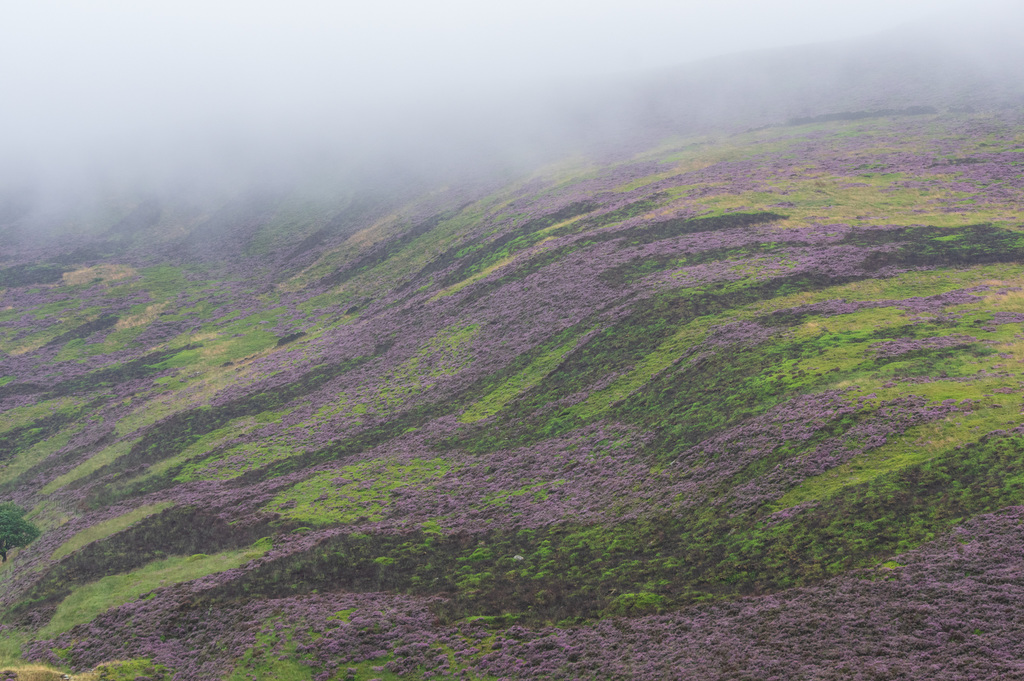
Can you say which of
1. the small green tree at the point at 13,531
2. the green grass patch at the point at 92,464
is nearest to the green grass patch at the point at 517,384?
the small green tree at the point at 13,531

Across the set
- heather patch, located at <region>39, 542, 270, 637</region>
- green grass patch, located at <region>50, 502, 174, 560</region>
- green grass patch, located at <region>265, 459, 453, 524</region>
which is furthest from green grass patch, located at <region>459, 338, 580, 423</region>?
green grass patch, located at <region>50, 502, 174, 560</region>

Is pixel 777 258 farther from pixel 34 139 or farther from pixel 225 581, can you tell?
pixel 34 139

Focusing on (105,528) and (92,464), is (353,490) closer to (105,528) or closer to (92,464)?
(105,528)

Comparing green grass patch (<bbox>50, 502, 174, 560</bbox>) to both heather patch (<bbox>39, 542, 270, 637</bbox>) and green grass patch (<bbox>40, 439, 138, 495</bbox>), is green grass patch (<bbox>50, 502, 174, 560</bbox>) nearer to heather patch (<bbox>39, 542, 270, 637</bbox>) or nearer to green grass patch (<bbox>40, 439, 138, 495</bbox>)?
heather patch (<bbox>39, 542, 270, 637</bbox>)

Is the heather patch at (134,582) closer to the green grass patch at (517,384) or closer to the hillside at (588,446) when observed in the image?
the hillside at (588,446)

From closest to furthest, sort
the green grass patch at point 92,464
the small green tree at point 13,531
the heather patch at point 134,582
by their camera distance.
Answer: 1. the heather patch at point 134,582
2. the small green tree at point 13,531
3. the green grass patch at point 92,464

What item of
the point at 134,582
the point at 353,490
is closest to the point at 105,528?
the point at 134,582
